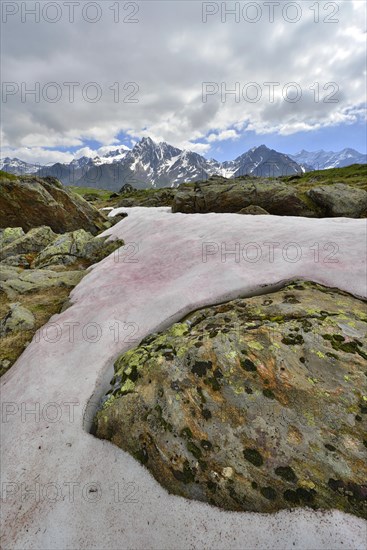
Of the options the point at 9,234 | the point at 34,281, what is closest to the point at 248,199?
the point at 34,281

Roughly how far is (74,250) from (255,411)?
68.7ft

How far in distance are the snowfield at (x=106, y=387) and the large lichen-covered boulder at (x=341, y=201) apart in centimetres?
1350

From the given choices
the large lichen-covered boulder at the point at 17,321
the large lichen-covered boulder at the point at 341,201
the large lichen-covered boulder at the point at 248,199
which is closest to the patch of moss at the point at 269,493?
the large lichen-covered boulder at the point at 17,321

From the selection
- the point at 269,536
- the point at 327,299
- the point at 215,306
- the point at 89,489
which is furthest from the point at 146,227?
the point at 269,536

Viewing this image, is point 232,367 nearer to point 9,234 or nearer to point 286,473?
point 286,473

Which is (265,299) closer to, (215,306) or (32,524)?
(215,306)

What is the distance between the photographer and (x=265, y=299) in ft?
31.8

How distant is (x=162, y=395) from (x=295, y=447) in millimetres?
3166

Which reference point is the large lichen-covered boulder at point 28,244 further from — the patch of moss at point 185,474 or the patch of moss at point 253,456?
the patch of moss at point 253,456

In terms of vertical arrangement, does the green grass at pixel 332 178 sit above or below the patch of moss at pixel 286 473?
above

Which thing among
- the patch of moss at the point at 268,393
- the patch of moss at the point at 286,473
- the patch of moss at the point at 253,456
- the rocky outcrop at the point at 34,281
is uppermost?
the rocky outcrop at the point at 34,281

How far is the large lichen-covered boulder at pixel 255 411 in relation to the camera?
5.32m

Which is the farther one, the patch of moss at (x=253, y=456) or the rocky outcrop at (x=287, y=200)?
the rocky outcrop at (x=287, y=200)

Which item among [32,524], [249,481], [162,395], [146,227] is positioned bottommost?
[32,524]
